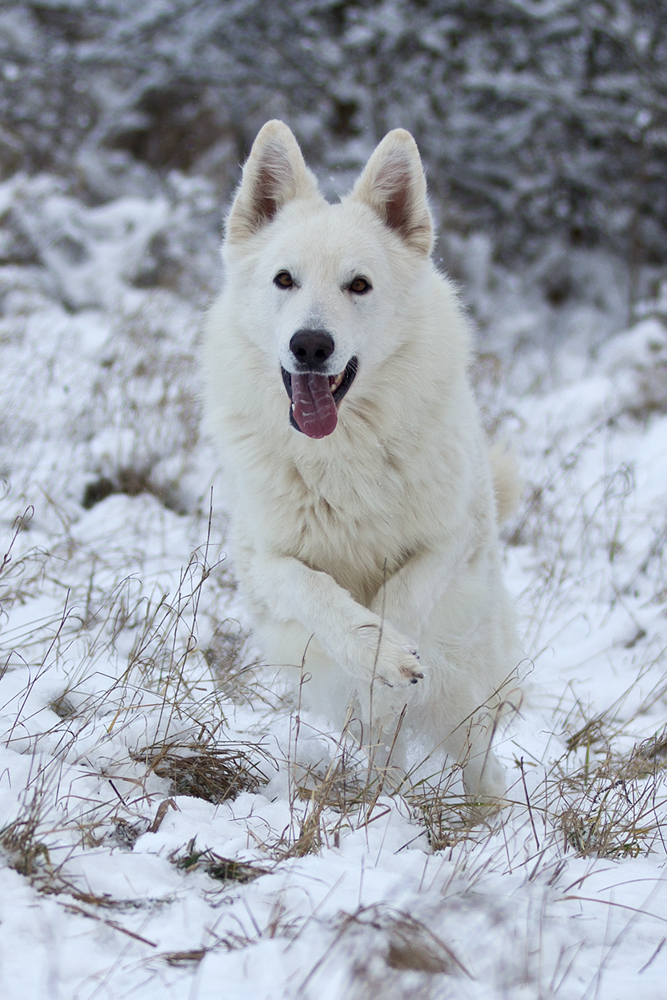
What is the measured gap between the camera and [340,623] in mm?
2457

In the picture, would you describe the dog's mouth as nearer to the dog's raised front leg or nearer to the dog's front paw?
the dog's raised front leg

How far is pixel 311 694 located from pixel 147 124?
11203 millimetres

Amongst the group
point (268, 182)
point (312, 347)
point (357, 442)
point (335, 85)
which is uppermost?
point (335, 85)

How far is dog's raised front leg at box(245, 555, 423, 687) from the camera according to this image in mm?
2324

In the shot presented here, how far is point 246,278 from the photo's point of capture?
299cm

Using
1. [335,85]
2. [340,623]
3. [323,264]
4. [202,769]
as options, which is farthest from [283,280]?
[335,85]

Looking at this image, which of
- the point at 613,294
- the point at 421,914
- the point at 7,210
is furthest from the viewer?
the point at 613,294

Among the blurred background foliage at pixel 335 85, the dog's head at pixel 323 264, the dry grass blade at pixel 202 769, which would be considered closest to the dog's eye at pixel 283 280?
the dog's head at pixel 323 264

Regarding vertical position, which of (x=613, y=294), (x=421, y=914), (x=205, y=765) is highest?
(x=613, y=294)

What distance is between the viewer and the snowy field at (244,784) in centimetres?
154

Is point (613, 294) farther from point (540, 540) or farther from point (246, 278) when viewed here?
point (246, 278)

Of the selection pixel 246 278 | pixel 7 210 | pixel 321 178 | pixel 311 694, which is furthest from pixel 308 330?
pixel 321 178

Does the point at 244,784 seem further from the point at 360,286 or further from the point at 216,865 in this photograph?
the point at 360,286

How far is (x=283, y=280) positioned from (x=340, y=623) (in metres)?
1.23
